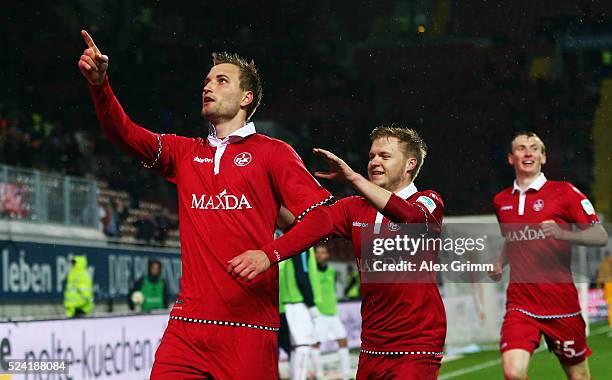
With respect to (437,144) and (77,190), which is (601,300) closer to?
(437,144)

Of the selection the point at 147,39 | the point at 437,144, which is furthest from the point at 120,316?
the point at 147,39

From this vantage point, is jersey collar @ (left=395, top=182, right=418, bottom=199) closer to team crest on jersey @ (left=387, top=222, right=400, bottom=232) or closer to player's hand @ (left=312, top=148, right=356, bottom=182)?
team crest on jersey @ (left=387, top=222, right=400, bottom=232)

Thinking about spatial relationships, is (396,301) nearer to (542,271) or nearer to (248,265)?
(248,265)

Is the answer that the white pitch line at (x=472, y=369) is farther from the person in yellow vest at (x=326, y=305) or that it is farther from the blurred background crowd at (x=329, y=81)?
the blurred background crowd at (x=329, y=81)

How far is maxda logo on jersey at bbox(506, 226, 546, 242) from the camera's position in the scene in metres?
7.64

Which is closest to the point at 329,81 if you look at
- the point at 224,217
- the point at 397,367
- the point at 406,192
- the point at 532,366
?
the point at 532,366

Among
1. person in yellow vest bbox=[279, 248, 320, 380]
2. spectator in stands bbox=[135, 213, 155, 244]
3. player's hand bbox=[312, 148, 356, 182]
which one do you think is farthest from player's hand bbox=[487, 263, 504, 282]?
spectator in stands bbox=[135, 213, 155, 244]

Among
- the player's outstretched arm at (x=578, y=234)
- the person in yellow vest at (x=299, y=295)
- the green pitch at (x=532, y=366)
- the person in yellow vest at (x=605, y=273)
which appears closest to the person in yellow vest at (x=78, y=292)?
the person in yellow vest at (x=299, y=295)

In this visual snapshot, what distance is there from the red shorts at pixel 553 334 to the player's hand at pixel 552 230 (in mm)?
686

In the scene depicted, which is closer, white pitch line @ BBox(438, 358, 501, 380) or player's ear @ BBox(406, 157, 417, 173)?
player's ear @ BBox(406, 157, 417, 173)

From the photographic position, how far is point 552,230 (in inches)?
282

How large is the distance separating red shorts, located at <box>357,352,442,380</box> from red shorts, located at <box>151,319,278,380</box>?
910 mm

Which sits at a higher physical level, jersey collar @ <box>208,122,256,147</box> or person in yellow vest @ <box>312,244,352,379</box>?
jersey collar @ <box>208,122,256,147</box>

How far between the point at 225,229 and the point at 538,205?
364cm
